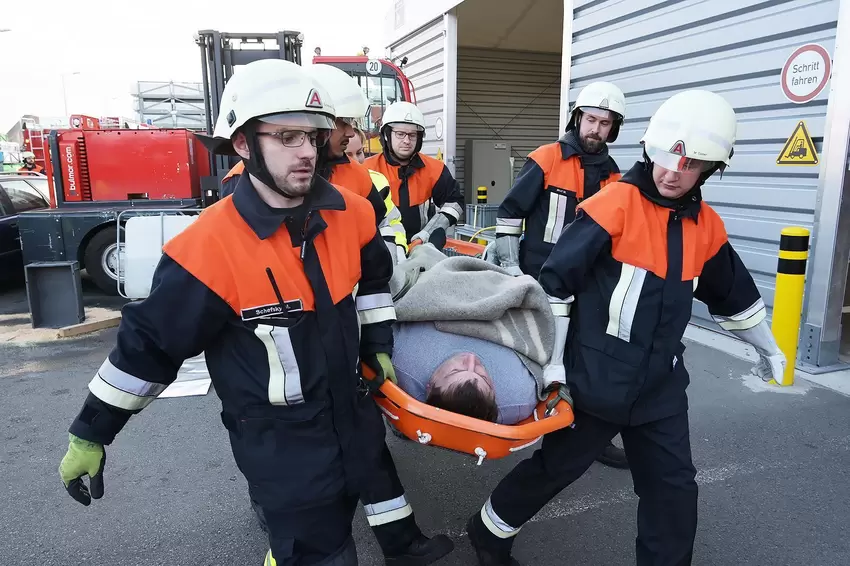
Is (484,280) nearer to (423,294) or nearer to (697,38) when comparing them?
(423,294)

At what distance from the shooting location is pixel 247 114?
1722 millimetres

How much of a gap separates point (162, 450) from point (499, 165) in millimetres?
12153

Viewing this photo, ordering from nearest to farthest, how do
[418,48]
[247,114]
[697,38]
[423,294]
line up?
[247,114] → [423,294] → [697,38] → [418,48]

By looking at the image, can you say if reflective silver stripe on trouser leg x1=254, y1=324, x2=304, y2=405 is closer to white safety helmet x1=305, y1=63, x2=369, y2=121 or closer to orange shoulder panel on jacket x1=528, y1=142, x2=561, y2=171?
white safety helmet x1=305, y1=63, x2=369, y2=121

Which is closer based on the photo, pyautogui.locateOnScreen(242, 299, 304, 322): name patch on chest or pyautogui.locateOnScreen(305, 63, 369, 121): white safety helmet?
pyautogui.locateOnScreen(242, 299, 304, 322): name patch on chest

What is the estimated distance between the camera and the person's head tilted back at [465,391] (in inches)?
77.2

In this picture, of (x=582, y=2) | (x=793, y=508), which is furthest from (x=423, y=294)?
(x=582, y=2)

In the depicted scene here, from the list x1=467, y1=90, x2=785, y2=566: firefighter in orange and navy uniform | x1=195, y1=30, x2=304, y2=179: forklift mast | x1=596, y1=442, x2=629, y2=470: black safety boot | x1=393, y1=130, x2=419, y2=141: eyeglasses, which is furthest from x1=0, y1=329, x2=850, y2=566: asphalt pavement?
x1=195, y1=30, x2=304, y2=179: forklift mast

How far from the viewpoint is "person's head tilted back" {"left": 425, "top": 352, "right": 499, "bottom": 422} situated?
196 centimetres

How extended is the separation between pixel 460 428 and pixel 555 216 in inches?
91.8

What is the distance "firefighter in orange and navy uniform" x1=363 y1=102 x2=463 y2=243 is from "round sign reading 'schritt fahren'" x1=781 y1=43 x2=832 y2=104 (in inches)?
111

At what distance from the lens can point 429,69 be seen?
12.1m

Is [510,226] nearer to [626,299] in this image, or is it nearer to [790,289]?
[626,299]

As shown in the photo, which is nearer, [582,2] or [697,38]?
[697,38]
